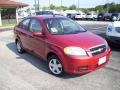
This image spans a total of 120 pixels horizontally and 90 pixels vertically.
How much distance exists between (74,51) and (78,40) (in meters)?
0.47

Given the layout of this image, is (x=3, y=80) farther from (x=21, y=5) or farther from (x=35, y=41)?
(x=21, y=5)

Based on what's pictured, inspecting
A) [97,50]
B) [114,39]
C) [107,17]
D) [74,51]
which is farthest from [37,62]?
[107,17]

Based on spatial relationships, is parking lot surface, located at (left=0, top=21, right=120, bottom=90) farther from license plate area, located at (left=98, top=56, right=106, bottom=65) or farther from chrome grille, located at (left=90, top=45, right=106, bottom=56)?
chrome grille, located at (left=90, top=45, right=106, bottom=56)

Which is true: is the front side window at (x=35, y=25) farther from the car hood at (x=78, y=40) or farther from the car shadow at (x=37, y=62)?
the car shadow at (x=37, y=62)

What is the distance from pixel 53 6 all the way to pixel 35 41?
97.1m

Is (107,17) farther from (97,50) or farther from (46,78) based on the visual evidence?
(46,78)

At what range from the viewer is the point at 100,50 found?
17.7 feet

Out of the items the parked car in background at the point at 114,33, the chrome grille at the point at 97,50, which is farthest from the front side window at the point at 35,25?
the parked car in background at the point at 114,33

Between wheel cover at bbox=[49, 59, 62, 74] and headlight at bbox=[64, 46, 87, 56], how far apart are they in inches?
20.6

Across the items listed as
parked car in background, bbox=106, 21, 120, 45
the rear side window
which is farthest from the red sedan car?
parked car in background, bbox=106, 21, 120, 45

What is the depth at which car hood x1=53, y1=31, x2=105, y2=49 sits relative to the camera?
17.1ft

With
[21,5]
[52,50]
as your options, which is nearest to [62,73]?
[52,50]

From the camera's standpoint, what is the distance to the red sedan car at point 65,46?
200 inches

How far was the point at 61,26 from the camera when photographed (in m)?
6.32
